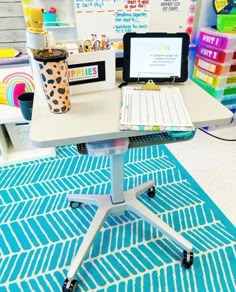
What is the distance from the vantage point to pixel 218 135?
2084mm

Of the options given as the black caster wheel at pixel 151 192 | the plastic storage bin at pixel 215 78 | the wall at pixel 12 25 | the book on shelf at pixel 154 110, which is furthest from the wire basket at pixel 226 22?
the wall at pixel 12 25

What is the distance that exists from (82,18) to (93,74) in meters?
0.94

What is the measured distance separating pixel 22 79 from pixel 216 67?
138 cm

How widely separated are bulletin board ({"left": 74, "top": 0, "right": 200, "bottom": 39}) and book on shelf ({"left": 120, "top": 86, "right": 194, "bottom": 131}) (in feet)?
3.18

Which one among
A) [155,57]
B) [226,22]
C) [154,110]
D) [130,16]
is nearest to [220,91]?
[226,22]

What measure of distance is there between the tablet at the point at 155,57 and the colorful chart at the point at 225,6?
105cm

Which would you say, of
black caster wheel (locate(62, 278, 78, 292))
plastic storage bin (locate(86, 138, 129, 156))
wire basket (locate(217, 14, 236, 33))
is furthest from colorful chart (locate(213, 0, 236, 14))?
black caster wheel (locate(62, 278, 78, 292))

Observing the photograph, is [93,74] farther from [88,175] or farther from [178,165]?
[178,165]

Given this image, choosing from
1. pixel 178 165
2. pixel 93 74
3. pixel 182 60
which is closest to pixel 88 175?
pixel 178 165

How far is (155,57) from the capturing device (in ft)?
3.24

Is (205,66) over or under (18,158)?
over

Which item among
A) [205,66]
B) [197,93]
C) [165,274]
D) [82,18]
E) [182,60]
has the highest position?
[82,18]

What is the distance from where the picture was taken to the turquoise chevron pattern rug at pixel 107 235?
109 cm

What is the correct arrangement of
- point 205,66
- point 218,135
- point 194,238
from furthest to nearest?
point 218,135
point 205,66
point 194,238
